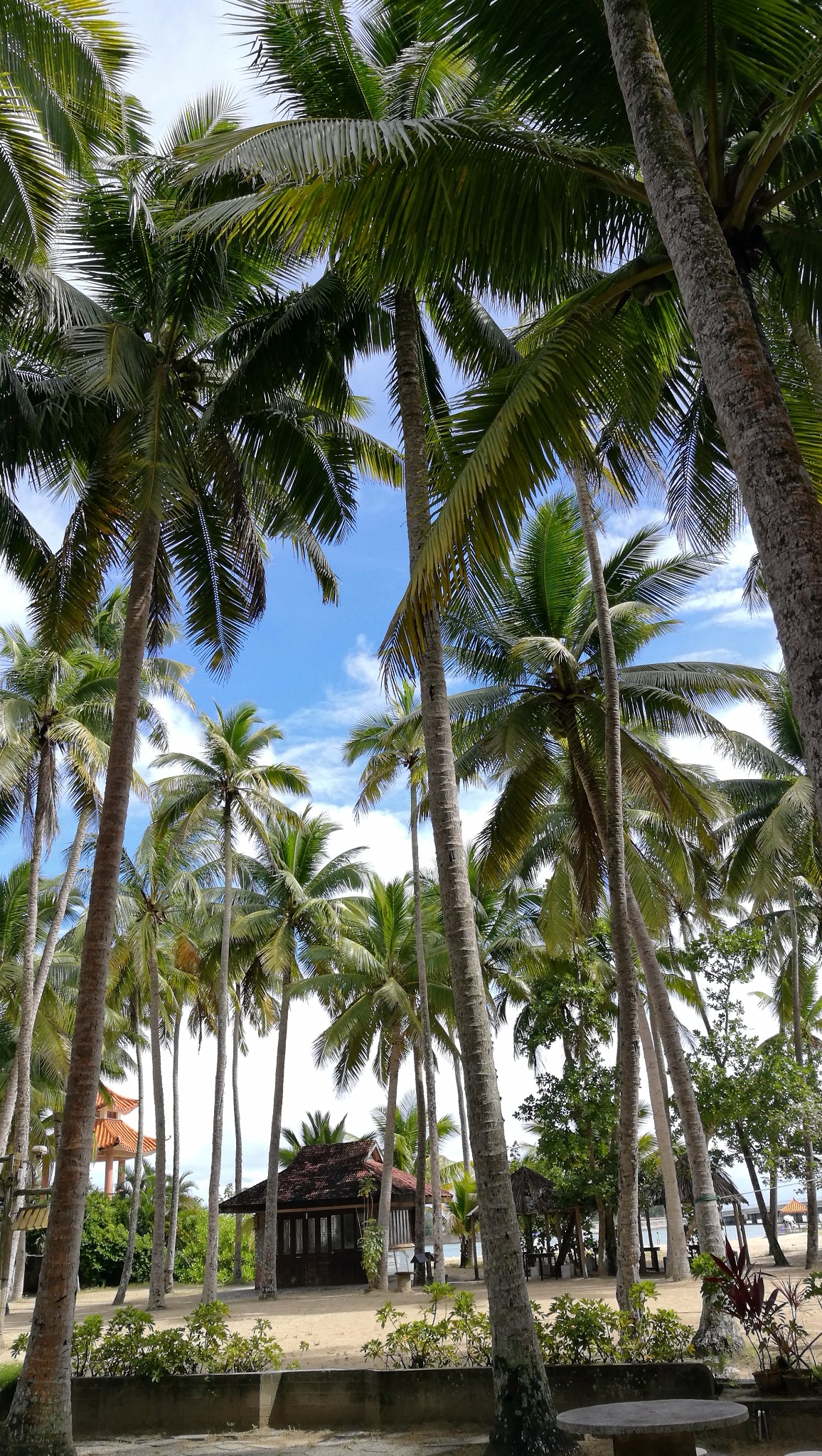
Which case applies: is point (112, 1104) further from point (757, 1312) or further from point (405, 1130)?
point (757, 1312)

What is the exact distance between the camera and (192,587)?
1256 cm

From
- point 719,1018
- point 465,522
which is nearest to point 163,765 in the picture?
point 719,1018

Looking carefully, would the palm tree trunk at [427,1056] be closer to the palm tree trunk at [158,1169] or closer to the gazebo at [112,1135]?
the palm tree trunk at [158,1169]

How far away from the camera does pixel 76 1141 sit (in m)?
7.99

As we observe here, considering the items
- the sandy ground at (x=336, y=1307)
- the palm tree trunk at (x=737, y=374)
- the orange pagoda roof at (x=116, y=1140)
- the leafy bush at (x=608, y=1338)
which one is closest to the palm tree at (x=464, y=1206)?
the sandy ground at (x=336, y=1307)

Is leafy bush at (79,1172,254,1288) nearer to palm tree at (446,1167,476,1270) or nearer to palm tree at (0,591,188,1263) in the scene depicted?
palm tree at (446,1167,476,1270)

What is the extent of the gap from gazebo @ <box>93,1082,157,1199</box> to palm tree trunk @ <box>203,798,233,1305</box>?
60.4ft

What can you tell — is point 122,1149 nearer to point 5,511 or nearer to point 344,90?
point 5,511

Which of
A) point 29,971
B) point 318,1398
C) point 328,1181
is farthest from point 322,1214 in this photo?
point 318,1398

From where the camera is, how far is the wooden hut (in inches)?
1097

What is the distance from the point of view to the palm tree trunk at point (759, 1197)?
22.3 metres

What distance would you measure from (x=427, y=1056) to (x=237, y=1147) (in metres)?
18.3

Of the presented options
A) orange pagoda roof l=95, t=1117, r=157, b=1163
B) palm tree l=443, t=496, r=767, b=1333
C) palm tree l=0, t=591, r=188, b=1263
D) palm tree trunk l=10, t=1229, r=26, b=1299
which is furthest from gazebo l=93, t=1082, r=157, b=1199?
palm tree l=443, t=496, r=767, b=1333

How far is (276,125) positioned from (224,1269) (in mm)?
41416
